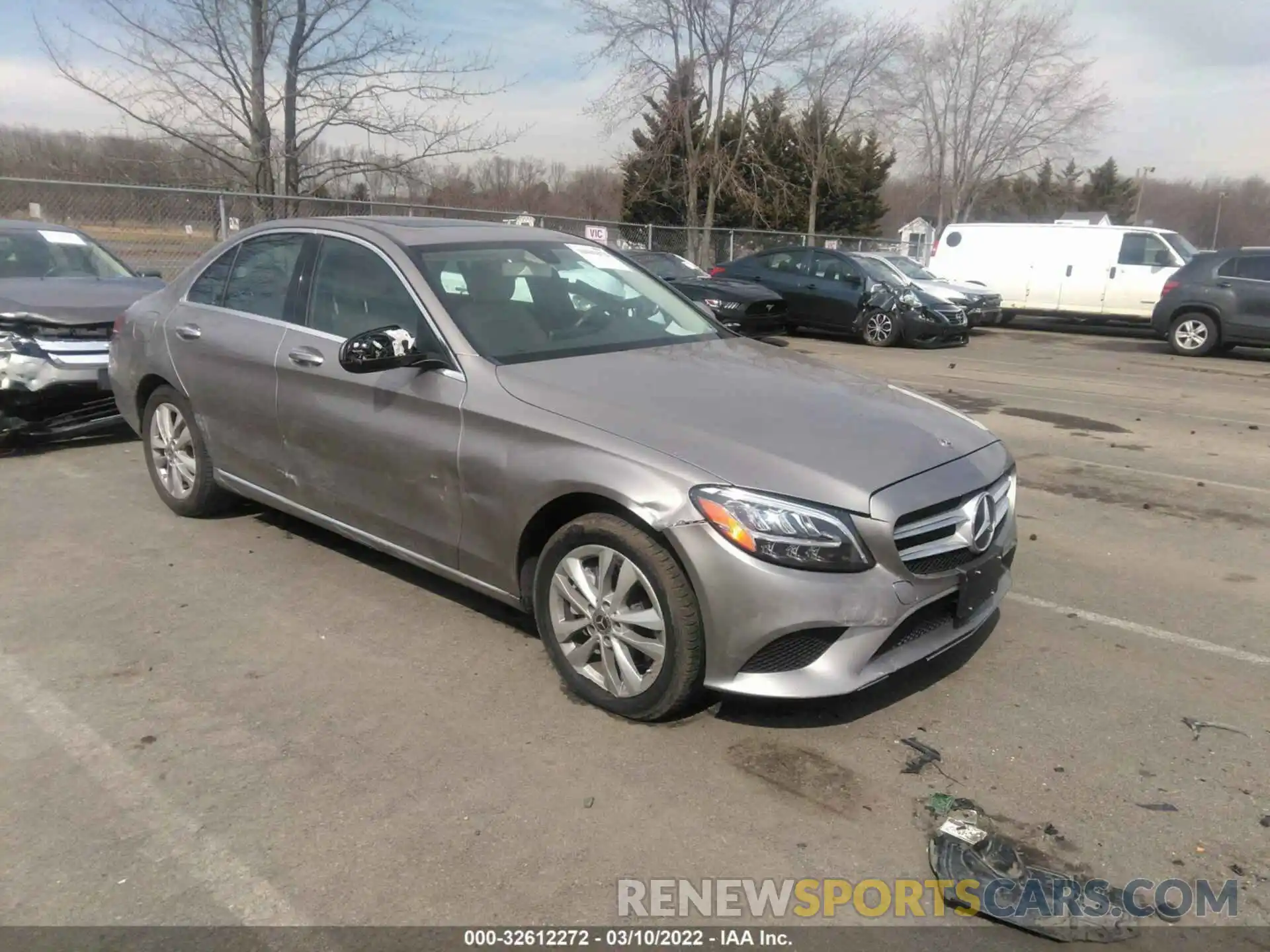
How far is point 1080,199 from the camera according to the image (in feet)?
264

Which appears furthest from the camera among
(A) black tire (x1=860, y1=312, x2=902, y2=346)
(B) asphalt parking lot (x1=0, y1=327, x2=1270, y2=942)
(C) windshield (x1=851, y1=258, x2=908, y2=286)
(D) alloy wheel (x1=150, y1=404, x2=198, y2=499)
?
(C) windshield (x1=851, y1=258, x2=908, y2=286)

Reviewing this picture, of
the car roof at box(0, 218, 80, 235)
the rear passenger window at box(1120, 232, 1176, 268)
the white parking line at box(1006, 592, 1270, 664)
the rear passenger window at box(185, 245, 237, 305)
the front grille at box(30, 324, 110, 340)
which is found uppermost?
the rear passenger window at box(1120, 232, 1176, 268)

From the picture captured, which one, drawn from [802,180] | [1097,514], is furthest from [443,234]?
[802,180]

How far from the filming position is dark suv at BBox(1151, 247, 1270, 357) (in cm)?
1484

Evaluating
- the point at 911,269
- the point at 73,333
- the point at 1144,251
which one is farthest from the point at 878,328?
the point at 73,333

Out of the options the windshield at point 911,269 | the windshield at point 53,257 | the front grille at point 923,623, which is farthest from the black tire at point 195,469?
the windshield at point 911,269

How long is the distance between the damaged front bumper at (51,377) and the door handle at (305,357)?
116 inches

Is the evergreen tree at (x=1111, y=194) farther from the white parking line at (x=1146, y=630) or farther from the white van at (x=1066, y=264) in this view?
the white parking line at (x=1146, y=630)

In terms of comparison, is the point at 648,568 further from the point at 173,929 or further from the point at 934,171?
the point at 934,171

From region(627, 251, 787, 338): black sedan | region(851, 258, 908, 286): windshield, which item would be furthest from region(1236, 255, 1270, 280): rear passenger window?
region(627, 251, 787, 338): black sedan

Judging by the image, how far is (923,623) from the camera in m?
3.31

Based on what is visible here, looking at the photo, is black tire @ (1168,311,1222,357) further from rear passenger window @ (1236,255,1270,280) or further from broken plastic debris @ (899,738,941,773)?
broken plastic debris @ (899,738,941,773)

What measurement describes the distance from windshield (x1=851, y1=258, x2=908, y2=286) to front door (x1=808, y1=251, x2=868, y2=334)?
13 cm

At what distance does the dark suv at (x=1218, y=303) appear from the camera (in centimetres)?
1484
